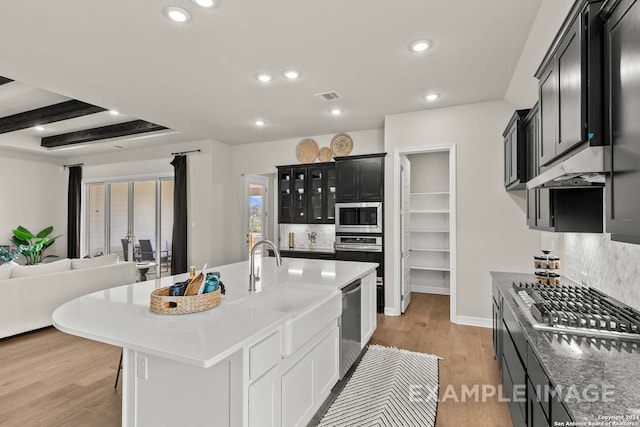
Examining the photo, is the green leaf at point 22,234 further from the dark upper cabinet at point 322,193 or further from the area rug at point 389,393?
the area rug at point 389,393

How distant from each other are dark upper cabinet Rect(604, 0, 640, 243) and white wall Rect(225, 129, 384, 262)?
458cm

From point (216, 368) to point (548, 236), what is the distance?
3704mm

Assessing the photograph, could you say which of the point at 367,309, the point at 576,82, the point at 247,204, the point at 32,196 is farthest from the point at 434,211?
the point at 32,196

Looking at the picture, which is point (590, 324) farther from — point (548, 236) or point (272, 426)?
point (548, 236)

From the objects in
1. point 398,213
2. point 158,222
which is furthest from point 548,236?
point 158,222

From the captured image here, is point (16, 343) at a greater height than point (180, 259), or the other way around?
point (180, 259)

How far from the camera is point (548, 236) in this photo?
3.62 meters

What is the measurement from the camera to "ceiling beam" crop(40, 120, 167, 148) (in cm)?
579

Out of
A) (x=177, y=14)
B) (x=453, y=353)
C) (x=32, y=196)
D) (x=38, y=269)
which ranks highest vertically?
(x=177, y=14)

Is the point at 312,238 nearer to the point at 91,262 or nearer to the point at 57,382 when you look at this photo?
the point at 91,262

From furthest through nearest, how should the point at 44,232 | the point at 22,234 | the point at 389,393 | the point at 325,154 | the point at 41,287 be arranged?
the point at 44,232 < the point at 22,234 < the point at 325,154 < the point at 41,287 < the point at 389,393

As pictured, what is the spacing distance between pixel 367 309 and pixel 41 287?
3888mm

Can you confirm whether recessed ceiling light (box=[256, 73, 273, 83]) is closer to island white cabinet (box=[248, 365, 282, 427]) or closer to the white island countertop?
the white island countertop

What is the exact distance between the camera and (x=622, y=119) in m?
1.17
